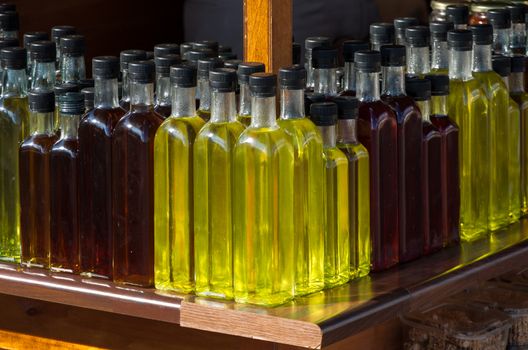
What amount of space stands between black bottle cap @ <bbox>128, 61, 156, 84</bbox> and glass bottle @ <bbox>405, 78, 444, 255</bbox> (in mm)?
419

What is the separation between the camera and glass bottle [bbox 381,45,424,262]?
1816mm

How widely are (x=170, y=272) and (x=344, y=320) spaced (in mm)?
275

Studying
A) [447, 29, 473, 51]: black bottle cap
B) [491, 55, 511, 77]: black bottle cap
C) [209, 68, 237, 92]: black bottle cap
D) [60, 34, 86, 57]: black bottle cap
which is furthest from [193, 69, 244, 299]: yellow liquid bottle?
[491, 55, 511, 77]: black bottle cap

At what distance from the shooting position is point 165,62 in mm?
1739

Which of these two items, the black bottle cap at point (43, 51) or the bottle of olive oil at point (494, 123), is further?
the bottle of olive oil at point (494, 123)

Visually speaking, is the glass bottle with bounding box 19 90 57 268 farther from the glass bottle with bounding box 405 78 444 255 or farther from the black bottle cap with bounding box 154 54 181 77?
the glass bottle with bounding box 405 78 444 255

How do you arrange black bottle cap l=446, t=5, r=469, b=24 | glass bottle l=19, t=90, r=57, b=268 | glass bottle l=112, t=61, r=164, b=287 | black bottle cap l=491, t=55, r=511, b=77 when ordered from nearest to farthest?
glass bottle l=112, t=61, r=164, b=287
glass bottle l=19, t=90, r=57, b=268
black bottle cap l=491, t=55, r=511, b=77
black bottle cap l=446, t=5, r=469, b=24

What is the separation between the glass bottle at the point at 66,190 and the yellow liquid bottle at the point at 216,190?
0.23 metres

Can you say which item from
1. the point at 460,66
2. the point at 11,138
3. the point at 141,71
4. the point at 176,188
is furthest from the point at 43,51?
the point at 460,66

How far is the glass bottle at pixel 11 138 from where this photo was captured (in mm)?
1872

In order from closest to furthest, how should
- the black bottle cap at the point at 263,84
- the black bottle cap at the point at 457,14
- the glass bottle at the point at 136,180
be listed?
the black bottle cap at the point at 263,84 < the glass bottle at the point at 136,180 < the black bottle cap at the point at 457,14

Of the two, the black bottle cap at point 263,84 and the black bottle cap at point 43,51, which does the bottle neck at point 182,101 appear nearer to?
the black bottle cap at point 263,84

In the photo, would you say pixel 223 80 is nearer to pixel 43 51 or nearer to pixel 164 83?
pixel 164 83

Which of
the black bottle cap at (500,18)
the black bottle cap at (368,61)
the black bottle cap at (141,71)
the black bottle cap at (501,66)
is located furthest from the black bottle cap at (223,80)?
the black bottle cap at (500,18)
